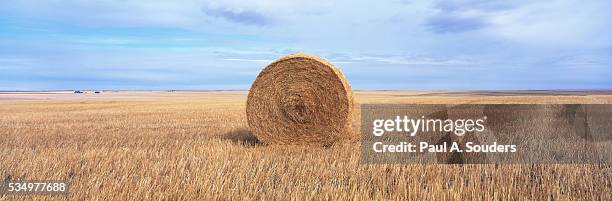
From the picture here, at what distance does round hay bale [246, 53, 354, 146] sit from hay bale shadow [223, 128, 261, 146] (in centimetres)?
30

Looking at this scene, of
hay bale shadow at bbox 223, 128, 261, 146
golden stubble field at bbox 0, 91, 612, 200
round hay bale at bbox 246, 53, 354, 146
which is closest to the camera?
golden stubble field at bbox 0, 91, 612, 200

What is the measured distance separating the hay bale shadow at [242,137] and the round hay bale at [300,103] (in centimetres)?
30

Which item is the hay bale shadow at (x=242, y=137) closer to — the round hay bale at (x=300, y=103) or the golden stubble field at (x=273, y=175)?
the round hay bale at (x=300, y=103)

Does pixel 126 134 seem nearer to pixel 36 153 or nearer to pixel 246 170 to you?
pixel 36 153

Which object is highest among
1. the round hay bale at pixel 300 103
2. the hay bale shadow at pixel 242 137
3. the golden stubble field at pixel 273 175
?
the round hay bale at pixel 300 103

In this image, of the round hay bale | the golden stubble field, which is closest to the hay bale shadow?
the round hay bale

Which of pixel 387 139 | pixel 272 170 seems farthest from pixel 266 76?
pixel 272 170

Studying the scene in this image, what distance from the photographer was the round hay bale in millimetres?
8656

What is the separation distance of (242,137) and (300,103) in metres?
1.66

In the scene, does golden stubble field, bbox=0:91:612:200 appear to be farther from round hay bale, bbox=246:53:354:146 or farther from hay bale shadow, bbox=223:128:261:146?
hay bale shadow, bbox=223:128:261:146

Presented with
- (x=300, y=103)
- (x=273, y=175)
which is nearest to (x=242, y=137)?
(x=300, y=103)

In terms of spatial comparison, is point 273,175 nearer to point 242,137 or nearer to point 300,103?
point 300,103

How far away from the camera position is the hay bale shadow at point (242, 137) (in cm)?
910

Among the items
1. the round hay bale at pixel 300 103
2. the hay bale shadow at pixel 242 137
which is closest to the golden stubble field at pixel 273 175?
the round hay bale at pixel 300 103
